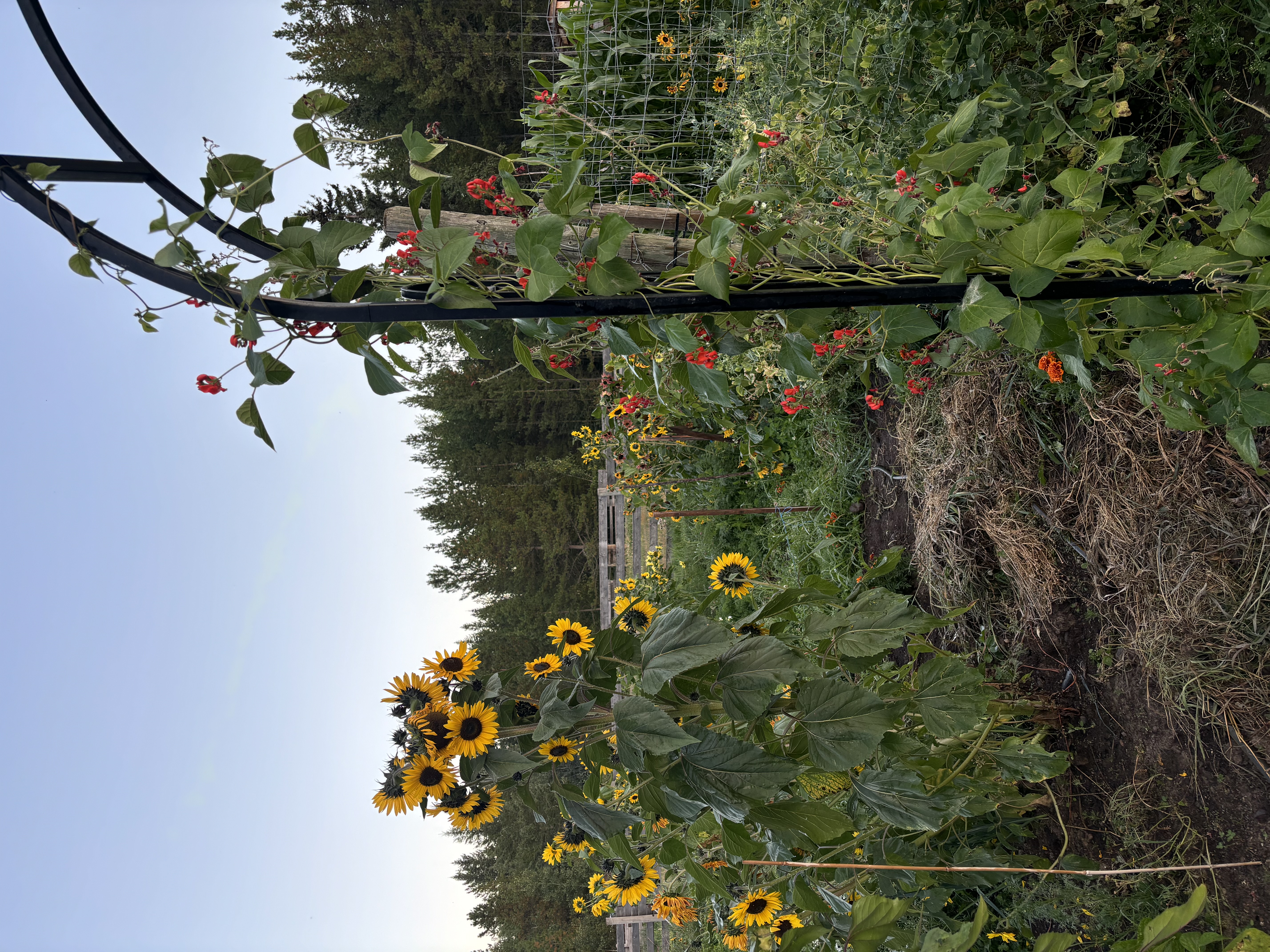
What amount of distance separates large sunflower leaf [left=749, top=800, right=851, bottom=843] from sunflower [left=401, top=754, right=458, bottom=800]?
1.99 ft

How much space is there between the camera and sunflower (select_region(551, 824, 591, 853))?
2.03 meters

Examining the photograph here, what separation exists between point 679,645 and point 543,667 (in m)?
0.49

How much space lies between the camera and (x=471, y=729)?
140 centimetres

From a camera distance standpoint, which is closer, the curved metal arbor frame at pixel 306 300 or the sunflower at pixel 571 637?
the curved metal arbor frame at pixel 306 300

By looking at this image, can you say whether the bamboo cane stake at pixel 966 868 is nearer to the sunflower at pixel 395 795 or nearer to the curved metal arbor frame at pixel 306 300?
the sunflower at pixel 395 795

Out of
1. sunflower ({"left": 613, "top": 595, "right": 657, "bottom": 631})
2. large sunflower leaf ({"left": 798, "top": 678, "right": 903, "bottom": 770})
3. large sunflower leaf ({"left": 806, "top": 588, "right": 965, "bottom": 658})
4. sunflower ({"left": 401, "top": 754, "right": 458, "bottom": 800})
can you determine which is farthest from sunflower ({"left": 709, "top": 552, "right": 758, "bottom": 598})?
sunflower ({"left": 401, "top": 754, "right": 458, "bottom": 800})

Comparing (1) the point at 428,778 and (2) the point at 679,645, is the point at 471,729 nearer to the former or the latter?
(1) the point at 428,778

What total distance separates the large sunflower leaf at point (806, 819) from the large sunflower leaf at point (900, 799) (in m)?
0.19

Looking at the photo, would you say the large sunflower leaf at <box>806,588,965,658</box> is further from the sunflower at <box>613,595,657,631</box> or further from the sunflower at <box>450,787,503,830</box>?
the sunflower at <box>450,787,503,830</box>

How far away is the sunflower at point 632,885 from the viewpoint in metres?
2.19

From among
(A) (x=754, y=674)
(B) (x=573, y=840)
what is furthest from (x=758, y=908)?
(A) (x=754, y=674)

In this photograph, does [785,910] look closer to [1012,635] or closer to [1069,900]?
[1069,900]

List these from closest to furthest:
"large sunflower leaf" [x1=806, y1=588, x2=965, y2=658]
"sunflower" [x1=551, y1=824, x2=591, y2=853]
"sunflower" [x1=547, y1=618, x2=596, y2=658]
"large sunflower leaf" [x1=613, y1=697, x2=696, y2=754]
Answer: "large sunflower leaf" [x1=613, y1=697, x2=696, y2=754]
"large sunflower leaf" [x1=806, y1=588, x2=965, y2=658]
"sunflower" [x1=547, y1=618, x2=596, y2=658]
"sunflower" [x1=551, y1=824, x2=591, y2=853]

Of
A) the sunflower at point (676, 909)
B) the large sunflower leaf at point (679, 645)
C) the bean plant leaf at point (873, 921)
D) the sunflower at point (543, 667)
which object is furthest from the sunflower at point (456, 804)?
the sunflower at point (676, 909)
